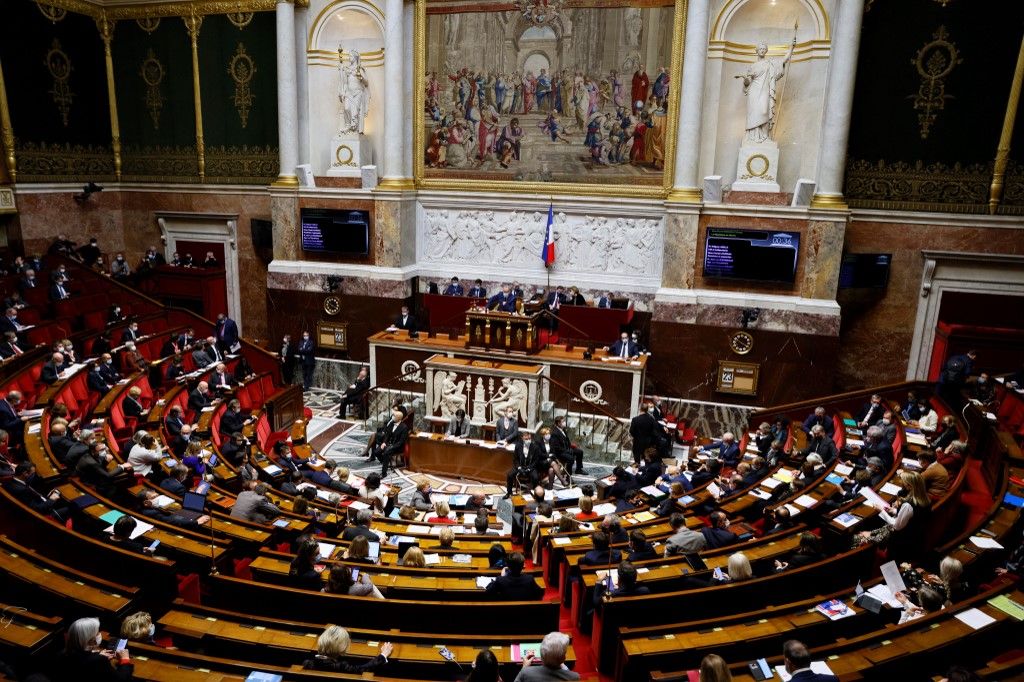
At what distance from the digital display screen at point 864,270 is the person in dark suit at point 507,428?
798 centimetres

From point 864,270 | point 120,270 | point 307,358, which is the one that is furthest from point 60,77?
point 864,270

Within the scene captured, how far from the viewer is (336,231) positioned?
17219 millimetres

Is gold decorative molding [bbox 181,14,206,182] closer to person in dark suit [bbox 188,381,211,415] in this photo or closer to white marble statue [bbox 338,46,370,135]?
white marble statue [bbox 338,46,370,135]

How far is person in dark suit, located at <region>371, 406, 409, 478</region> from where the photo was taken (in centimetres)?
1197

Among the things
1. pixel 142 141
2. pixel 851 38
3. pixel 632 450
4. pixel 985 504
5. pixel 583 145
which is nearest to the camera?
pixel 985 504

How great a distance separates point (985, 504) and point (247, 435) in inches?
421

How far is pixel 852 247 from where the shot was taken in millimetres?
15125

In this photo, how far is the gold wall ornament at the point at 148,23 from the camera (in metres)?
18.6

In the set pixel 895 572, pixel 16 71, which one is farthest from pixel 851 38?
pixel 16 71

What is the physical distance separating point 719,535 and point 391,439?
6.54 meters

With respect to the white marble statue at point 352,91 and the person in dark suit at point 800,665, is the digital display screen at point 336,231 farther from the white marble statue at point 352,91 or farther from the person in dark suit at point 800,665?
the person in dark suit at point 800,665

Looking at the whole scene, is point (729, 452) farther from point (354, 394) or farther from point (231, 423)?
point (231, 423)

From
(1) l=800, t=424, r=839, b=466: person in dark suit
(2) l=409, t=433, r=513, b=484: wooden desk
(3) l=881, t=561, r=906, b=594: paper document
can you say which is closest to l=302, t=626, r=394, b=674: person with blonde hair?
(3) l=881, t=561, r=906, b=594: paper document

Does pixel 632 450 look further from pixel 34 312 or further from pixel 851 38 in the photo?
pixel 34 312
